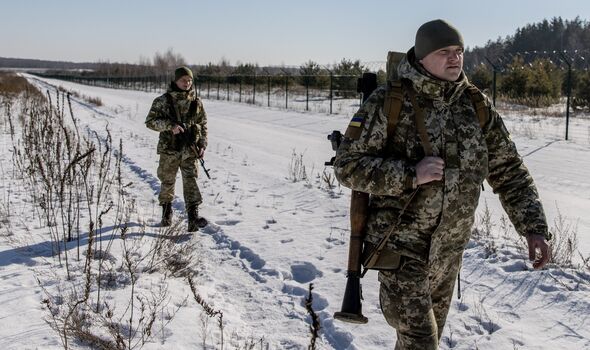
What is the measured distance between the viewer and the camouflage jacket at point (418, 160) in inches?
88.2

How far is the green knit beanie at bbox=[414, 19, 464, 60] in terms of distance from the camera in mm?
2232

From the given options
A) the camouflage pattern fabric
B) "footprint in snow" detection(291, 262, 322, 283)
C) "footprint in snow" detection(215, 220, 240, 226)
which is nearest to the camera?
"footprint in snow" detection(291, 262, 322, 283)

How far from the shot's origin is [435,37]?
2234 millimetres

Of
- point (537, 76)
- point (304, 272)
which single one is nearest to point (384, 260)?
point (304, 272)

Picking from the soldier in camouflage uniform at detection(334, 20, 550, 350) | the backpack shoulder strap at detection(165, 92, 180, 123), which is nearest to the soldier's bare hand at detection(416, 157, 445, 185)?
the soldier in camouflage uniform at detection(334, 20, 550, 350)

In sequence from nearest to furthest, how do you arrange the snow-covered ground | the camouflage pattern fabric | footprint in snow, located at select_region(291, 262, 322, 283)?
the snow-covered ground, footprint in snow, located at select_region(291, 262, 322, 283), the camouflage pattern fabric

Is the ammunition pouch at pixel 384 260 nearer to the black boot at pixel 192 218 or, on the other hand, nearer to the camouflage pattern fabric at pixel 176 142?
the black boot at pixel 192 218

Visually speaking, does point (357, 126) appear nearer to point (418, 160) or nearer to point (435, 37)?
point (418, 160)

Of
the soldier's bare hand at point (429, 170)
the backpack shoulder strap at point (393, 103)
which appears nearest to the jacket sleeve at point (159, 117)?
the backpack shoulder strap at point (393, 103)

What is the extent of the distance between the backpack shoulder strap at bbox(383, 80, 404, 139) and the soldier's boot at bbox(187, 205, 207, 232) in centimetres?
422

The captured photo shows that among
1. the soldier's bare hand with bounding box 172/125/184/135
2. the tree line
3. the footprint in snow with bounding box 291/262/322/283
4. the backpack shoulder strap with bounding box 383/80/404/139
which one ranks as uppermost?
the tree line

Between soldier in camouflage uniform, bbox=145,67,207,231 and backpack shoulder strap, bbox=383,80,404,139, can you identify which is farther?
soldier in camouflage uniform, bbox=145,67,207,231

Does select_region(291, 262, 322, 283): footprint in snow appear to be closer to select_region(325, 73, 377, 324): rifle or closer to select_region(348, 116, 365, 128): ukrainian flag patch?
select_region(325, 73, 377, 324): rifle

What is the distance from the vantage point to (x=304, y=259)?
5164 mm
